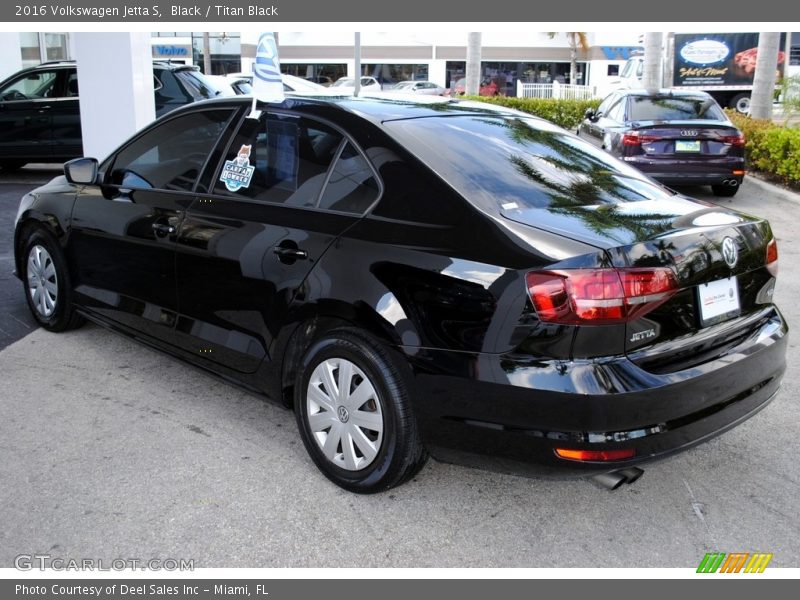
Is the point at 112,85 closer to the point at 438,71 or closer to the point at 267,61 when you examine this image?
the point at 267,61

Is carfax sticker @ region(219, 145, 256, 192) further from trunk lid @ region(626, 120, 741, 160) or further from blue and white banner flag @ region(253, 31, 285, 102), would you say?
trunk lid @ region(626, 120, 741, 160)

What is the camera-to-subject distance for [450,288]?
307 cm

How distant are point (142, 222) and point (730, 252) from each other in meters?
3.03

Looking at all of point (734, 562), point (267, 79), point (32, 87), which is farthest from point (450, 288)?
point (32, 87)

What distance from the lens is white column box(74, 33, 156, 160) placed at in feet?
25.5

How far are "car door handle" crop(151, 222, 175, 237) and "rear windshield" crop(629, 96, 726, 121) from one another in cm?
828

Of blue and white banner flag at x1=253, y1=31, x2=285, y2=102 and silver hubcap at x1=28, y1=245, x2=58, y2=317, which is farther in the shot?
silver hubcap at x1=28, y1=245, x2=58, y2=317

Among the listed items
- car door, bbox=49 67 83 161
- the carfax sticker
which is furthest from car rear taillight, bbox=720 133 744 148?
car door, bbox=49 67 83 161

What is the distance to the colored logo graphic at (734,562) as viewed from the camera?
3.03 metres

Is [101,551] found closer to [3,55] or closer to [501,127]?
[501,127]

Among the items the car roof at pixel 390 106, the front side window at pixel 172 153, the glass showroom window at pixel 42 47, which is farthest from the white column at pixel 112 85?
the glass showroom window at pixel 42 47

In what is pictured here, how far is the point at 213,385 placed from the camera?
15.7ft

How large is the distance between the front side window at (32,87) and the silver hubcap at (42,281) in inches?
316

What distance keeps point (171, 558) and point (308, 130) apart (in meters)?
1.96
